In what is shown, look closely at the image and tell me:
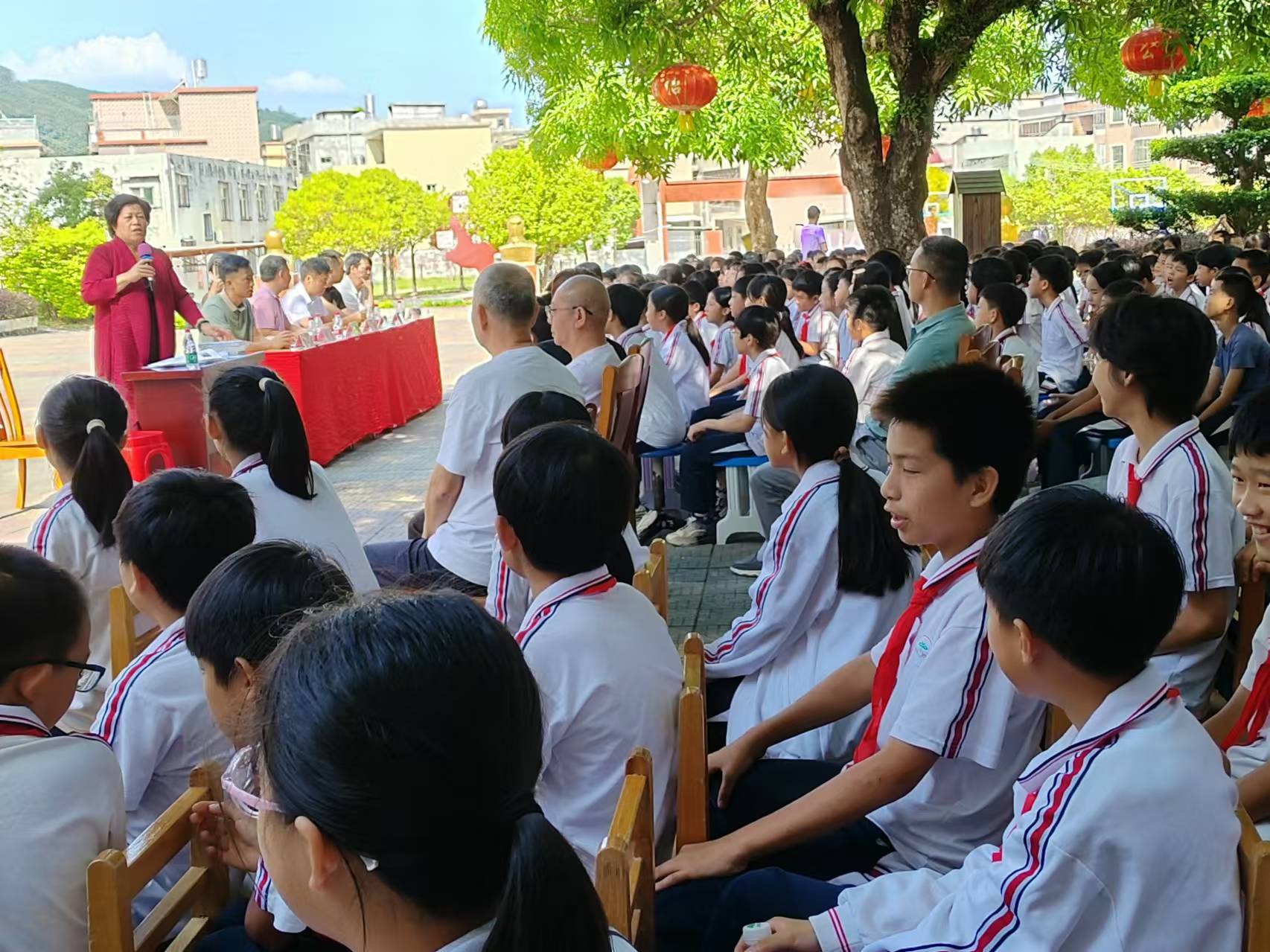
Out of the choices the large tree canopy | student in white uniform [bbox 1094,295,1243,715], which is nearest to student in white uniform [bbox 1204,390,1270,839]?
student in white uniform [bbox 1094,295,1243,715]

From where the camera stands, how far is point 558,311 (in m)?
5.08

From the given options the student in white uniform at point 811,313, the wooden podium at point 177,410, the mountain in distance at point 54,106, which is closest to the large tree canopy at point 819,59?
the student in white uniform at point 811,313

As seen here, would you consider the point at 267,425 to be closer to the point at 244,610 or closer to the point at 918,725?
the point at 244,610

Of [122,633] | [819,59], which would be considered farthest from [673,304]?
[819,59]

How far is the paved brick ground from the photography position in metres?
4.91

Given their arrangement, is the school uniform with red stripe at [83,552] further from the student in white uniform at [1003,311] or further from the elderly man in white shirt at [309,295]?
the elderly man in white shirt at [309,295]

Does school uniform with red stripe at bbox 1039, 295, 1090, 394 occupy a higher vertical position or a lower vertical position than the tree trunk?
lower

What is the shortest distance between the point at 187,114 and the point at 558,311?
53.9 metres

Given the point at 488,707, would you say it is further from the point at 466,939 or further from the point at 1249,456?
the point at 1249,456

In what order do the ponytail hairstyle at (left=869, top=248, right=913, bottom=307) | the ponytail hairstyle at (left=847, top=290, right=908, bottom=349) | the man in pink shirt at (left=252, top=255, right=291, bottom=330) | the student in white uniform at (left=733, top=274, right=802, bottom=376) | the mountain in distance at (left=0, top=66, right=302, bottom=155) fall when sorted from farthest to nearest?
the mountain in distance at (left=0, top=66, right=302, bottom=155) → the man in pink shirt at (left=252, top=255, right=291, bottom=330) → the ponytail hairstyle at (left=869, top=248, right=913, bottom=307) → the student in white uniform at (left=733, top=274, right=802, bottom=376) → the ponytail hairstyle at (left=847, top=290, right=908, bottom=349)

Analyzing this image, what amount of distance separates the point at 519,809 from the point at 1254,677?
159cm

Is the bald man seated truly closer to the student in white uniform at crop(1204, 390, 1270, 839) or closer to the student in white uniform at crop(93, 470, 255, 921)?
the student in white uniform at crop(93, 470, 255, 921)

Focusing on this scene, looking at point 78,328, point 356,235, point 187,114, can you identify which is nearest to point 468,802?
point 78,328

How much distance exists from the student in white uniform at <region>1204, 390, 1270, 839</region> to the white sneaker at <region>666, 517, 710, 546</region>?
3.56 m
